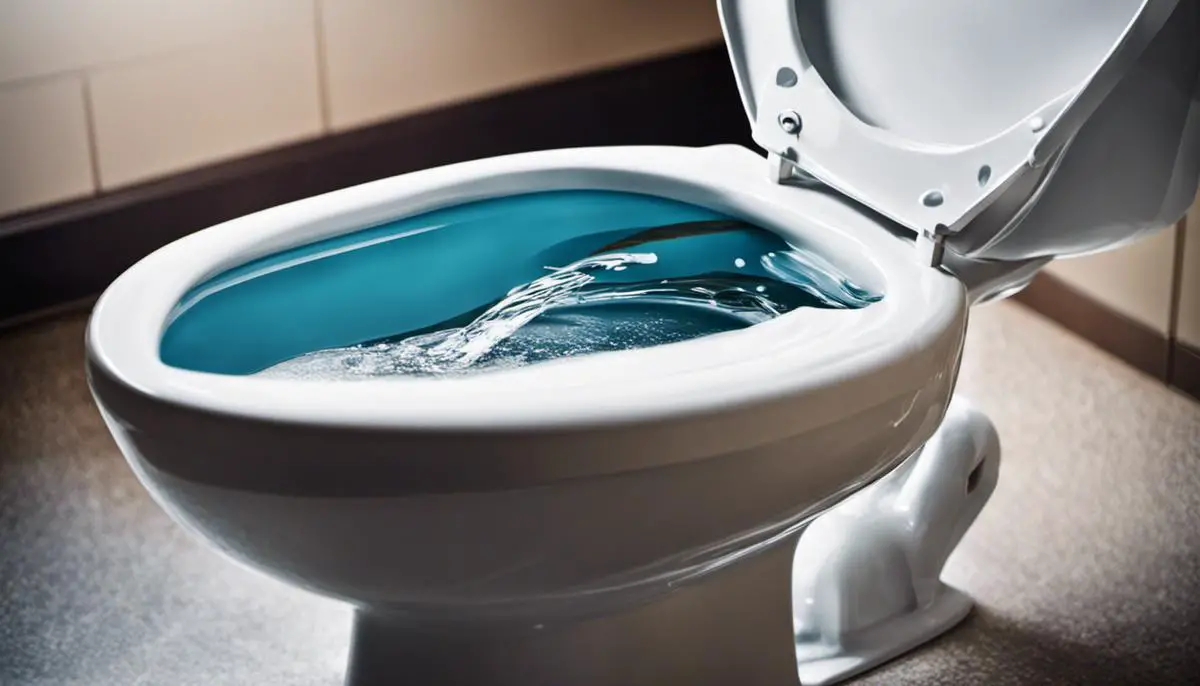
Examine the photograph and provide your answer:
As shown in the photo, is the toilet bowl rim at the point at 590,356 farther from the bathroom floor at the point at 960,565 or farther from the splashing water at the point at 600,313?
the bathroom floor at the point at 960,565

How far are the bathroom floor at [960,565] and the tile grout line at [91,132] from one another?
194mm

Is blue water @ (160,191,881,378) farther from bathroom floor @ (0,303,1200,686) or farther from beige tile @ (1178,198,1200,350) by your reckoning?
beige tile @ (1178,198,1200,350)

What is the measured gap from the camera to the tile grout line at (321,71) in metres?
1.81

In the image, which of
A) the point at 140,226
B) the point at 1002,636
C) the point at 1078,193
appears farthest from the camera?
the point at 140,226

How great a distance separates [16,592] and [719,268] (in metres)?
0.66

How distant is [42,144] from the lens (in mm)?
1698

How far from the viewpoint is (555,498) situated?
0.85m

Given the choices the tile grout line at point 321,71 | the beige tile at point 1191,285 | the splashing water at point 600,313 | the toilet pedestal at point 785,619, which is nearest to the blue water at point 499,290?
the splashing water at point 600,313

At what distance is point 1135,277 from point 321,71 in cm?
90

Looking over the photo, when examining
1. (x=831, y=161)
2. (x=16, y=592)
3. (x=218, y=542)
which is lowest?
(x=16, y=592)

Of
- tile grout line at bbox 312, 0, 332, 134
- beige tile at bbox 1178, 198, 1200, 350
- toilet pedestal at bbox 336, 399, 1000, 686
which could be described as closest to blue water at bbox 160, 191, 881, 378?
toilet pedestal at bbox 336, 399, 1000, 686

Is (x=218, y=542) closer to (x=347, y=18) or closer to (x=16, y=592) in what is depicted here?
(x=16, y=592)

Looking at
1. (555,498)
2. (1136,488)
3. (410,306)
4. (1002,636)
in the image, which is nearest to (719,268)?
(410,306)

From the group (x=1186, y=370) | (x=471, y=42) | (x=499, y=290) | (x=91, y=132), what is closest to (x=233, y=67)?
(x=91, y=132)
